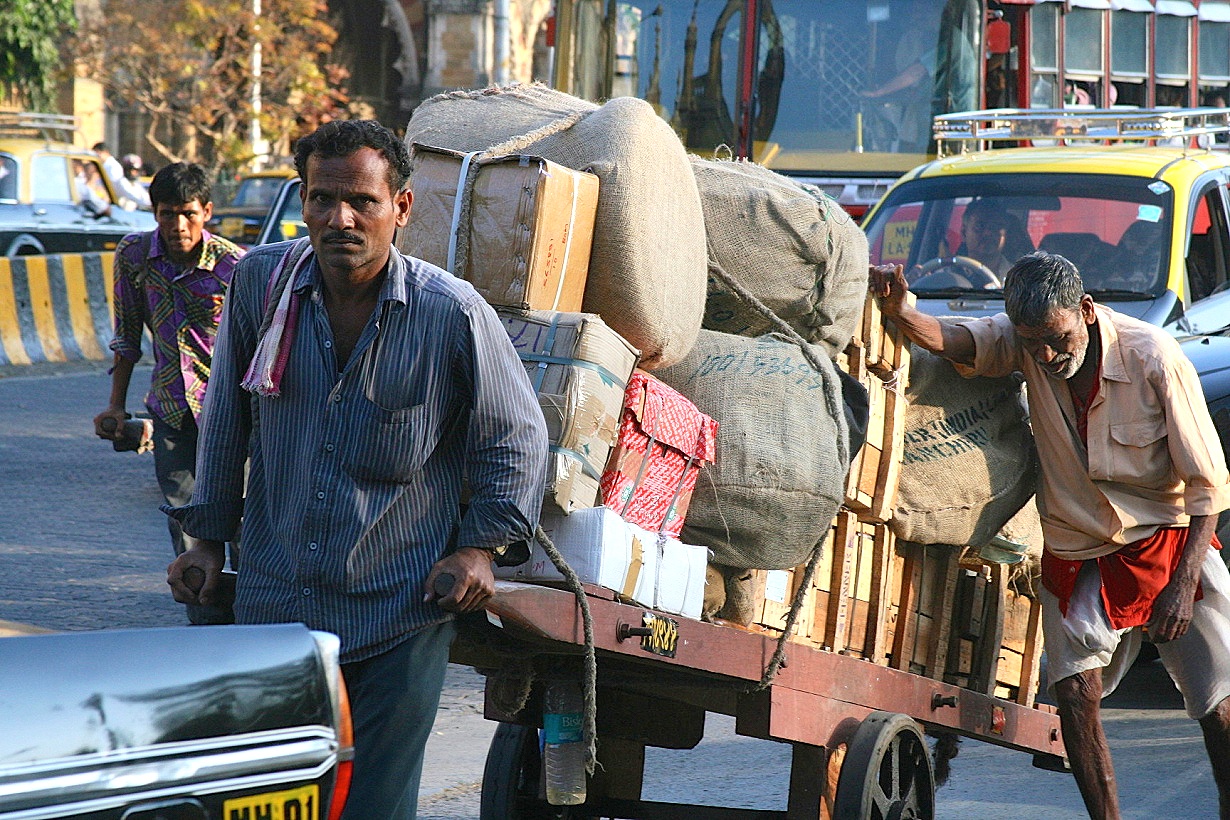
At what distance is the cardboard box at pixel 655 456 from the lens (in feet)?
11.3

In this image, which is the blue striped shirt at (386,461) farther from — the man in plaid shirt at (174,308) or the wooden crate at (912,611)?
the man in plaid shirt at (174,308)

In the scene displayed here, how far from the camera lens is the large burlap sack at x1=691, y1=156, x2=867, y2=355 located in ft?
13.4

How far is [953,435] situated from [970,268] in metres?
3.42

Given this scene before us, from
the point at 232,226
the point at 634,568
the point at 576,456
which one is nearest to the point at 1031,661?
the point at 634,568

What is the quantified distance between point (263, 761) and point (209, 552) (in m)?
0.93

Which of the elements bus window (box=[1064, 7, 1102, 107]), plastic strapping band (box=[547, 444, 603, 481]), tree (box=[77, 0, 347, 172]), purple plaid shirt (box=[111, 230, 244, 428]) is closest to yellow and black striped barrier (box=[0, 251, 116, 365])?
bus window (box=[1064, 7, 1102, 107])

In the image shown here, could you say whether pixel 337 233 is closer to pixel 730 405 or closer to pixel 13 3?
pixel 730 405

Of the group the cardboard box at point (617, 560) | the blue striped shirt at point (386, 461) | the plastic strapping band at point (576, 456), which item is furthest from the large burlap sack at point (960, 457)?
the blue striped shirt at point (386, 461)

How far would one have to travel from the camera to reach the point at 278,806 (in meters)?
2.30

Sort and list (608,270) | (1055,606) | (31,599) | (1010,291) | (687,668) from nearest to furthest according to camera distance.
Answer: (687,668) < (608,270) < (1010,291) < (1055,606) < (31,599)

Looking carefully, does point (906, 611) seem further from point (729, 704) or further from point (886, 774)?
point (729, 704)

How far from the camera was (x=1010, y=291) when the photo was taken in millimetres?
4336

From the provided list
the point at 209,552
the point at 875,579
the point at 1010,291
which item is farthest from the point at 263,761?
the point at 1010,291

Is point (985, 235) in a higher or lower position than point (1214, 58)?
lower
